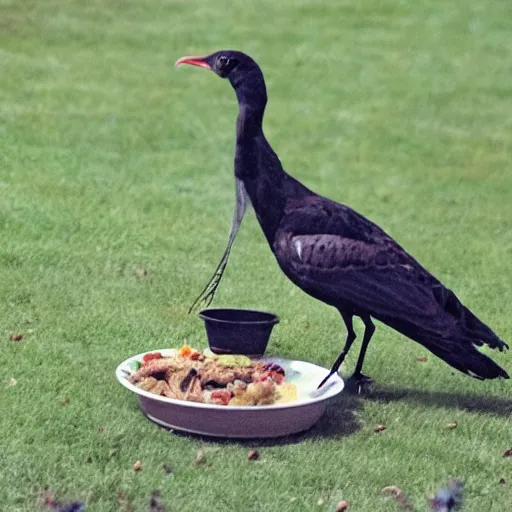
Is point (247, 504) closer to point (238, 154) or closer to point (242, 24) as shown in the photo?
point (238, 154)

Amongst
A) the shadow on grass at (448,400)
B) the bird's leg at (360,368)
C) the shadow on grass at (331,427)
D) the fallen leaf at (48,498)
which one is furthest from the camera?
the bird's leg at (360,368)

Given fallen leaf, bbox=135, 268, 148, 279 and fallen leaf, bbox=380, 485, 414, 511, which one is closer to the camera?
fallen leaf, bbox=380, 485, 414, 511

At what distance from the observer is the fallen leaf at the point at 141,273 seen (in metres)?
9.64

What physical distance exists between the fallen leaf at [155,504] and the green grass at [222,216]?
4 cm

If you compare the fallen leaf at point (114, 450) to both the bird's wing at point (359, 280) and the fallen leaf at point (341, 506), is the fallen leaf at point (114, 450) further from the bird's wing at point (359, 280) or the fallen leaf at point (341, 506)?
the bird's wing at point (359, 280)

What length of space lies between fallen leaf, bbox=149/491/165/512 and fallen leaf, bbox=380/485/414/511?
1207 millimetres

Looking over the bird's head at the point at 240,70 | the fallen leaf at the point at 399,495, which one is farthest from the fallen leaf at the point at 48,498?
the bird's head at the point at 240,70

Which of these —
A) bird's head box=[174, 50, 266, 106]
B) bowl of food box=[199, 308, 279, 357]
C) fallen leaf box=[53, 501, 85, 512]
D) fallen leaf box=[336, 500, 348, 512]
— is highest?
bird's head box=[174, 50, 266, 106]

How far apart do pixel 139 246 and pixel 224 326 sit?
148 inches

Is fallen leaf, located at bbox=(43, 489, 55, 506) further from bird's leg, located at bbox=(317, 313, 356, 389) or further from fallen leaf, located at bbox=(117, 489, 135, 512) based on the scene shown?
bird's leg, located at bbox=(317, 313, 356, 389)

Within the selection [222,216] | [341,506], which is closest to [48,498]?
[341,506]

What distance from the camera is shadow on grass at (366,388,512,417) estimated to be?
7180mm

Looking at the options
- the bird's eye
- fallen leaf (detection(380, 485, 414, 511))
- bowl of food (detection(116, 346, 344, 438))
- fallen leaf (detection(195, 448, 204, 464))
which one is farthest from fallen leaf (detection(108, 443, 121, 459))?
the bird's eye

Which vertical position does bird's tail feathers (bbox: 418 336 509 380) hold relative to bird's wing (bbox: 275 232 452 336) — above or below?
below
